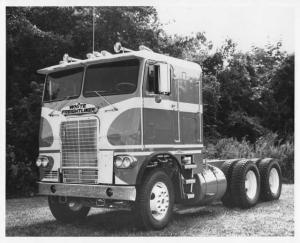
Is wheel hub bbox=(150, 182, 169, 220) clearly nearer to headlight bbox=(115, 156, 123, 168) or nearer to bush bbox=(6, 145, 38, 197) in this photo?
headlight bbox=(115, 156, 123, 168)

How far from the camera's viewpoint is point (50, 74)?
30.4ft

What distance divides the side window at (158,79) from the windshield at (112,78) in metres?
0.27

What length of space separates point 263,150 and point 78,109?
8700 mm

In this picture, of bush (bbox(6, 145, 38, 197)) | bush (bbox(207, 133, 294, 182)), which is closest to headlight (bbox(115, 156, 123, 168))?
bush (bbox(6, 145, 38, 197))

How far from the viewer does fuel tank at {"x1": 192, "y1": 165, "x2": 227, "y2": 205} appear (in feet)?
30.6

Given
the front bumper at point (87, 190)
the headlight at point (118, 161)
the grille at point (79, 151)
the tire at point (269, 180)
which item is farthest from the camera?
the tire at point (269, 180)

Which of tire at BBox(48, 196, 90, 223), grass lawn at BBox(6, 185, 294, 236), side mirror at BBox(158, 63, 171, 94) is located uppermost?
side mirror at BBox(158, 63, 171, 94)

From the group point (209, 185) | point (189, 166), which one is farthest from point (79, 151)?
point (209, 185)

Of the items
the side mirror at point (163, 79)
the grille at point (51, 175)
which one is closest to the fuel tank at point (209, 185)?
the side mirror at point (163, 79)

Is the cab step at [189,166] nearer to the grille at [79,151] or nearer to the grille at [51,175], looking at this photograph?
the grille at [79,151]

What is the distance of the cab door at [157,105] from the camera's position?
809 cm

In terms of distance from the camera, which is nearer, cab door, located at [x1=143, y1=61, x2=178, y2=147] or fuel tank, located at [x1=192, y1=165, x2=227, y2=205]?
cab door, located at [x1=143, y1=61, x2=178, y2=147]

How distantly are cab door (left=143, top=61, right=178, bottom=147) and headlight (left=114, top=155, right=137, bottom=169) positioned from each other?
44 centimetres

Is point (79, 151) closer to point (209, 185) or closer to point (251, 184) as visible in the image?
point (209, 185)
